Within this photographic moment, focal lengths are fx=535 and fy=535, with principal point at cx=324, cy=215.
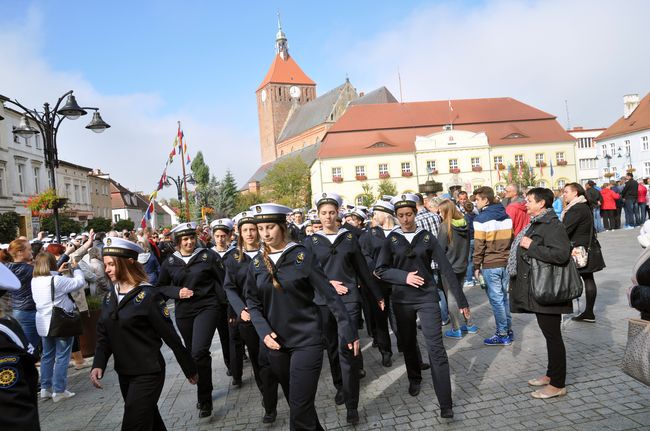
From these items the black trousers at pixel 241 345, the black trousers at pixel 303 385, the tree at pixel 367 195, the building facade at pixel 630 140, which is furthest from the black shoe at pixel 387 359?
the building facade at pixel 630 140

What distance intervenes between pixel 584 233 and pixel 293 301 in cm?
554

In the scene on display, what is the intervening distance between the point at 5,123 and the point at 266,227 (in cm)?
4422

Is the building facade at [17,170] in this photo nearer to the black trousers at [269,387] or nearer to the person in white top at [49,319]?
the person in white top at [49,319]

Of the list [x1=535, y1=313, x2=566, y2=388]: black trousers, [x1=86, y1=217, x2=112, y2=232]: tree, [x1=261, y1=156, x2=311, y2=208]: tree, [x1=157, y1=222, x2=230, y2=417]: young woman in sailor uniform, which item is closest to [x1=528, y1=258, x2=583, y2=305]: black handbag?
[x1=535, y1=313, x2=566, y2=388]: black trousers

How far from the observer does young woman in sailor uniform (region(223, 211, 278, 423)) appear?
5422 millimetres

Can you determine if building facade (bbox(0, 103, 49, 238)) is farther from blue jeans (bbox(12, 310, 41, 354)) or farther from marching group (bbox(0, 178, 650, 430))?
marching group (bbox(0, 178, 650, 430))

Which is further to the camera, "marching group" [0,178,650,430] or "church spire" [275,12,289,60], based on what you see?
"church spire" [275,12,289,60]

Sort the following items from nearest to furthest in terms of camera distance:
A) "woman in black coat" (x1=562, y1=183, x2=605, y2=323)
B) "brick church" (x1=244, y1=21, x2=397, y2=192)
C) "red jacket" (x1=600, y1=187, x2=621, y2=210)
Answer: "woman in black coat" (x1=562, y1=183, x2=605, y2=323) < "red jacket" (x1=600, y1=187, x2=621, y2=210) < "brick church" (x1=244, y1=21, x2=397, y2=192)

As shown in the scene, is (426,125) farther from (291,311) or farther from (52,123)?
(291,311)

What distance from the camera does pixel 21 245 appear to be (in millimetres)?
7668

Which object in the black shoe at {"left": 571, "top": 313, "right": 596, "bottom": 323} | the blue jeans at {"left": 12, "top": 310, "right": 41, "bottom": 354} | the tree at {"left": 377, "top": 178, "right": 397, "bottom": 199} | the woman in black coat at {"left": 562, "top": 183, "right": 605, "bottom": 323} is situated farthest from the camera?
the tree at {"left": 377, "top": 178, "right": 397, "bottom": 199}

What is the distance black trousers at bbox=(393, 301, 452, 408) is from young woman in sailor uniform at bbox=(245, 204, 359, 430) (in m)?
1.17

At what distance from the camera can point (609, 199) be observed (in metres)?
21.8

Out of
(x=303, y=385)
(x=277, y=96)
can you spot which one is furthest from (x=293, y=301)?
(x=277, y=96)
